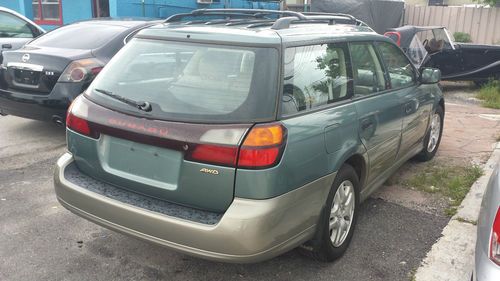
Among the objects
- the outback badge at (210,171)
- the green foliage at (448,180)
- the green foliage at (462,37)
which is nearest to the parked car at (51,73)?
the outback badge at (210,171)

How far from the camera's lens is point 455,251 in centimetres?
346

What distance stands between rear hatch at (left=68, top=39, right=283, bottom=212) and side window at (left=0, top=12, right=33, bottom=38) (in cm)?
573

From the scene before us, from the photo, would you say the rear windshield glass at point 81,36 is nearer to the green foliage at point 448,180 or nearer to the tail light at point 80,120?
the tail light at point 80,120

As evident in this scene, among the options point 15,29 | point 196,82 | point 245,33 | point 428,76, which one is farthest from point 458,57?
point 196,82

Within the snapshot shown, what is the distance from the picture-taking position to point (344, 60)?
344 centimetres

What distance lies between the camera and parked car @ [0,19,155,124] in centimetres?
545

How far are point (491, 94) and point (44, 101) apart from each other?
895 cm

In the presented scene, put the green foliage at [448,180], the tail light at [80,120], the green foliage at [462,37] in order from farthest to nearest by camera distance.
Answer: the green foliage at [462,37]
the green foliage at [448,180]
the tail light at [80,120]

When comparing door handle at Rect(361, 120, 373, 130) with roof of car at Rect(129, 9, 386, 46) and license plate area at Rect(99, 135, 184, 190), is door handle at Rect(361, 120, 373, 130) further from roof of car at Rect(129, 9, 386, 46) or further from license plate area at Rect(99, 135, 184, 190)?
license plate area at Rect(99, 135, 184, 190)

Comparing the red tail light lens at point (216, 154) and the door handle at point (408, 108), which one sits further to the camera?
the door handle at point (408, 108)

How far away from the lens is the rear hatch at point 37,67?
5473 millimetres

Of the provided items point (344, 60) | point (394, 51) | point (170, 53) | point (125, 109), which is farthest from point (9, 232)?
point (394, 51)

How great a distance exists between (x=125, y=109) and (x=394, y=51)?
2668 millimetres

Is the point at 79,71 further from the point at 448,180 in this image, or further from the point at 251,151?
the point at 448,180
